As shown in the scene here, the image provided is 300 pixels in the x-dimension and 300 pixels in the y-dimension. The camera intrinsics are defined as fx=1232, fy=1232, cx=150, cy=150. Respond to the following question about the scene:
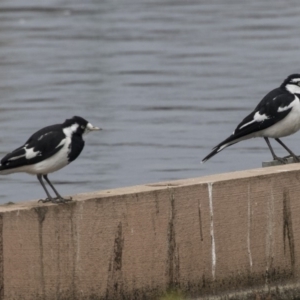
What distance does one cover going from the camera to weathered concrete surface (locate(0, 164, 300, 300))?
786 centimetres

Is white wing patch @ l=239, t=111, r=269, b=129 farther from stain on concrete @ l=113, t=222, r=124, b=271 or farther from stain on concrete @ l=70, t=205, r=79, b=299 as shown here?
stain on concrete @ l=70, t=205, r=79, b=299

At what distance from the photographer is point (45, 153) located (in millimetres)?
8469

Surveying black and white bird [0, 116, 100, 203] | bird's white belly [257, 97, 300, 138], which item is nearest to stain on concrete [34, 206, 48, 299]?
black and white bird [0, 116, 100, 203]

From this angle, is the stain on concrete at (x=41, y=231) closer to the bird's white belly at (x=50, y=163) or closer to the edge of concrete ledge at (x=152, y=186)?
the edge of concrete ledge at (x=152, y=186)

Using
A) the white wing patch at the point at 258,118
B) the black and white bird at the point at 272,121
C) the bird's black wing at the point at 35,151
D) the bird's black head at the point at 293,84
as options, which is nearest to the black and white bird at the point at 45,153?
the bird's black wing at the point at 35,151

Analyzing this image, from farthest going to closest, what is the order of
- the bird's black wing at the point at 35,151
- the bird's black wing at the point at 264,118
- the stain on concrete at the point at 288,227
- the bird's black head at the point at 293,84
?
1. the bird's black head at the point at 293,84
2. the bird's black wing at the point at 264,118
3. the stain on concrete at the point at 288,227
4. the bird's black wing at the point at 35,151

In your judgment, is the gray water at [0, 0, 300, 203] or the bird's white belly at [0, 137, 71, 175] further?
the gray water at [0, 0, 300, 203]

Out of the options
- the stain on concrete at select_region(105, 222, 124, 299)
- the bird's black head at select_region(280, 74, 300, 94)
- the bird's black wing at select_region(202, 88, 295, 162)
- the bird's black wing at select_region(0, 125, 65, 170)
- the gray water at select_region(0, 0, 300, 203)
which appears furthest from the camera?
the gray water at select_region(0, 0, 300, 203)

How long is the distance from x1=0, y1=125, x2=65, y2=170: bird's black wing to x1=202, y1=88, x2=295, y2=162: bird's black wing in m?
2.45

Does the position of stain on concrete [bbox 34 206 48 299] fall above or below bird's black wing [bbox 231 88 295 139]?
below

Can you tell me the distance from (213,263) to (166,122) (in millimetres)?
11148

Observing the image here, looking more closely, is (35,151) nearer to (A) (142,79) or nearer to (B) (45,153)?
(B) (45,153)

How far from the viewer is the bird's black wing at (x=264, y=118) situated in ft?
34.9

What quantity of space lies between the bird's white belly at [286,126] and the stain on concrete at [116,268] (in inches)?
115
